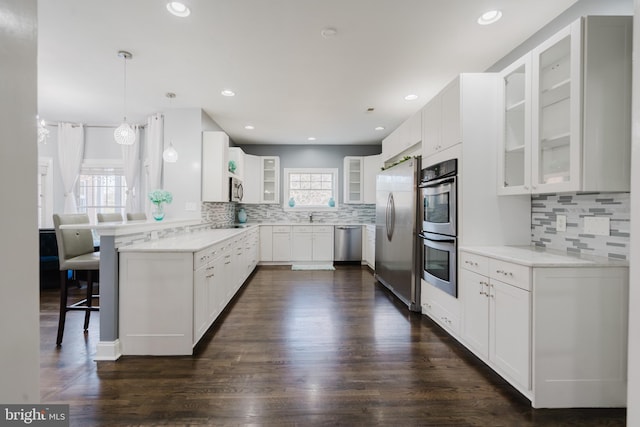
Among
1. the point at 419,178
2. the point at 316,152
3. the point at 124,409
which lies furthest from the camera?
the point at 316,152

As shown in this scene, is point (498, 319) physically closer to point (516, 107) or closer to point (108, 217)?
point (516, 107)

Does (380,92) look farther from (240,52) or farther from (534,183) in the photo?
(534,183)

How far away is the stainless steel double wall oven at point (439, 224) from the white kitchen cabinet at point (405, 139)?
531 millimetres

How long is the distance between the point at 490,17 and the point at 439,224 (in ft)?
5.64

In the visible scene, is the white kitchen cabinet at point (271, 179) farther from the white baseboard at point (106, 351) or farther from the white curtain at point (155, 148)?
the white baseboard at point (106, 351)

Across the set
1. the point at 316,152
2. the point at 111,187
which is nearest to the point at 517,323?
the point at 316,152

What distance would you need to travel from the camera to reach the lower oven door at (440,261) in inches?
99.3

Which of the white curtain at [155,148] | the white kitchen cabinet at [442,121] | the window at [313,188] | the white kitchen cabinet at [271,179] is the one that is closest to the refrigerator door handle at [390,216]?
the white kitchen cabinet at [442,121]

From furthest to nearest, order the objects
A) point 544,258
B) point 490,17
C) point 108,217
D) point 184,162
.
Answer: point 184,162, point 108,217, point 490,17, point 544,258

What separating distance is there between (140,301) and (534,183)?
3.12 metres

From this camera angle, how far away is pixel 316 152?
6.61 m

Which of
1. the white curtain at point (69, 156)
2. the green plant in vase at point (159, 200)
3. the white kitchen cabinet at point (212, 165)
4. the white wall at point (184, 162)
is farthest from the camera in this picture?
the white curtain at point (69, 156)

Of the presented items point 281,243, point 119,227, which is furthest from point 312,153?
point 119,227

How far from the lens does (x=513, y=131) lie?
7.67 feet
